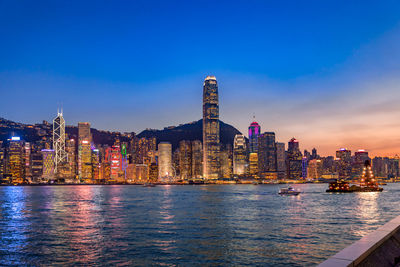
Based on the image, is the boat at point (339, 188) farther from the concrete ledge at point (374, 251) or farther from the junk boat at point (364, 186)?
the concrete ledge at point (374, 251)

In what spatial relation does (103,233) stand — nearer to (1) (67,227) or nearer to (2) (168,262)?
(1) (67,227)

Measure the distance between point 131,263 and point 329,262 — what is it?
20505 mm

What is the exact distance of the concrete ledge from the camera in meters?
8.74

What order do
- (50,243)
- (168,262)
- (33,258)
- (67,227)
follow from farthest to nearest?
(67,227), (50,243), (33,258), (168,262)

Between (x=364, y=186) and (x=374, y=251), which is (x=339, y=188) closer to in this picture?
(x=364, y=186)

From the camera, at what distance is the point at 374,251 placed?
1097cm

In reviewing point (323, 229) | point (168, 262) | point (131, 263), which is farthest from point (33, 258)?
point (323, 229)

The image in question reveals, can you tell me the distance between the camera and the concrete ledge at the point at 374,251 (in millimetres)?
8742

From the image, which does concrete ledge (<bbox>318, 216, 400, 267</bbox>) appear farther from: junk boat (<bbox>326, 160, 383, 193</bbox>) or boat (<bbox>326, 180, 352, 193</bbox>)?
boat (<bbox>326, 180, 352, 193</bbox>)

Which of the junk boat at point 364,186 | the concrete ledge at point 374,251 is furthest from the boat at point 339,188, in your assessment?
the concrete ledge at point 374,251

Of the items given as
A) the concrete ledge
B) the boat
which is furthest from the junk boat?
the concrete ledge

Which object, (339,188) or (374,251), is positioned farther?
(339,188)

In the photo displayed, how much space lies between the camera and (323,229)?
43.3m

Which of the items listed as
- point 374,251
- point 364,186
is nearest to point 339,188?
point 364,186
